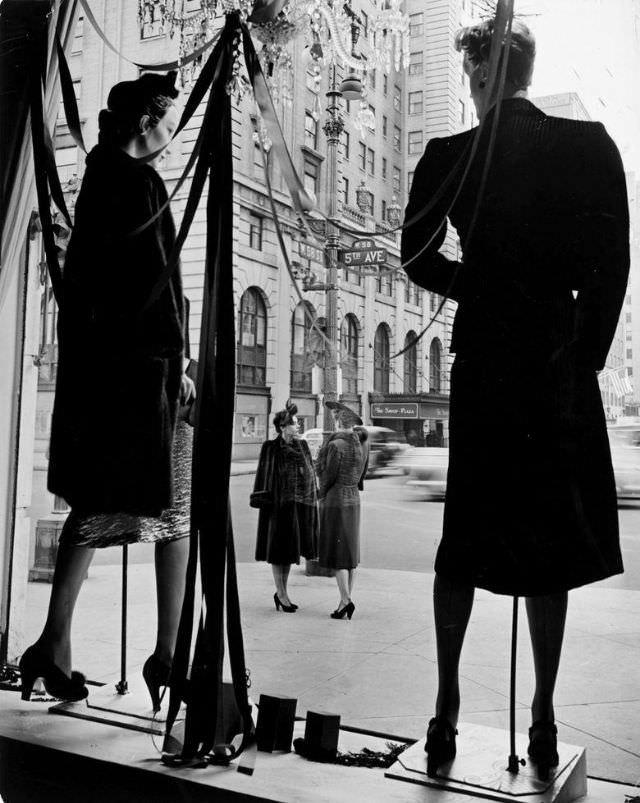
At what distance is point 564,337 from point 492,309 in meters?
0.16

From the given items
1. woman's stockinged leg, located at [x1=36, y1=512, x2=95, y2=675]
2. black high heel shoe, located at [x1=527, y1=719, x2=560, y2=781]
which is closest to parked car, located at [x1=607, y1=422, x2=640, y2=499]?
black high heel shoe, located at [x1=527, y1=719, x2=560, y2=781]

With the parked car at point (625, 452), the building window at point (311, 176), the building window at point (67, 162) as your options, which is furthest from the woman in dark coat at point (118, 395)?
the parked car at point (625, 452)

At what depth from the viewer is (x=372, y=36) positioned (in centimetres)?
209

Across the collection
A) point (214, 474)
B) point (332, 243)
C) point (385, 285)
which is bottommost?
point (214, 474)

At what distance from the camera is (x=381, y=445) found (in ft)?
7.04

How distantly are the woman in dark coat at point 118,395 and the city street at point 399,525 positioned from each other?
23cm

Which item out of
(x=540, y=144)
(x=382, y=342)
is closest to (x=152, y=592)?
(x=382, y=342)

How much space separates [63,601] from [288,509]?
86 cm

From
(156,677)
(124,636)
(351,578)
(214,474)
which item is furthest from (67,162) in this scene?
(351,578)

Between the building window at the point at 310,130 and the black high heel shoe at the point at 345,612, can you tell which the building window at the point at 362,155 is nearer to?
the building window at the point at 310,130

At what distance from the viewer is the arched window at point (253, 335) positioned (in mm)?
2195

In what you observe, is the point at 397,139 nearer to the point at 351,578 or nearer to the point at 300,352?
the point at 300,352

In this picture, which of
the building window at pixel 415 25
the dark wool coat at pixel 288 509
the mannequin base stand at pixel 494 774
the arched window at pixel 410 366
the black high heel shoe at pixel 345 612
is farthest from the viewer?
the black high heel shoe at pixel 345 612

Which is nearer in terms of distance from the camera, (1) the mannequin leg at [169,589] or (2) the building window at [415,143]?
(2) the building window at [415,143]
